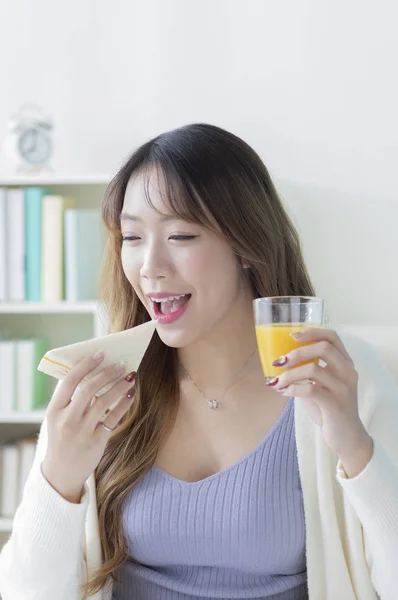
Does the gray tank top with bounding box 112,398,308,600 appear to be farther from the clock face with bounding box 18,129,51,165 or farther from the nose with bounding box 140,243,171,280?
the clock face with bounding box 18,129,51,165

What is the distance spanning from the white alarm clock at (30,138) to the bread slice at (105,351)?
1.64m

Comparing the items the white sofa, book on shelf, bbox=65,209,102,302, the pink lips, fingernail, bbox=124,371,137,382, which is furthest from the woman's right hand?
book on shelf, bbox=65,209,102,302

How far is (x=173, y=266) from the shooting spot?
1.48 m

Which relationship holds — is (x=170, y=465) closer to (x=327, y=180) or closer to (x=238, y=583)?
(x=238, y=583)

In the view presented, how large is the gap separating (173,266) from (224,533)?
1.64 ft

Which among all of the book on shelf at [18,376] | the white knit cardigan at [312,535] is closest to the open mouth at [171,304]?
the white knit cardigan at [312,535]

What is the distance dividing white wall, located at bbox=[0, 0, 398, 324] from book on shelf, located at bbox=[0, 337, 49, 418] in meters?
0.71

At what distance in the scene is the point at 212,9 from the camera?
2920mm

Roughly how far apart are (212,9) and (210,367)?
1705 millimetres

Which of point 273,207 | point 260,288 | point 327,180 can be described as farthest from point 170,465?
point 327,180

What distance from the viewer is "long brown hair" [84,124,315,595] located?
A: 4.96 feet

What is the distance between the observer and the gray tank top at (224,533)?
148 centimetres

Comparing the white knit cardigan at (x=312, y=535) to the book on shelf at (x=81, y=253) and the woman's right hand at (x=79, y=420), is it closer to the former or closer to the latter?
the woman's right hand at (x=79, y=420)

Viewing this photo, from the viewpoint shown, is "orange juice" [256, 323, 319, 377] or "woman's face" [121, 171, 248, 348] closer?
"orange juice" [256, 323, 319, 377]
